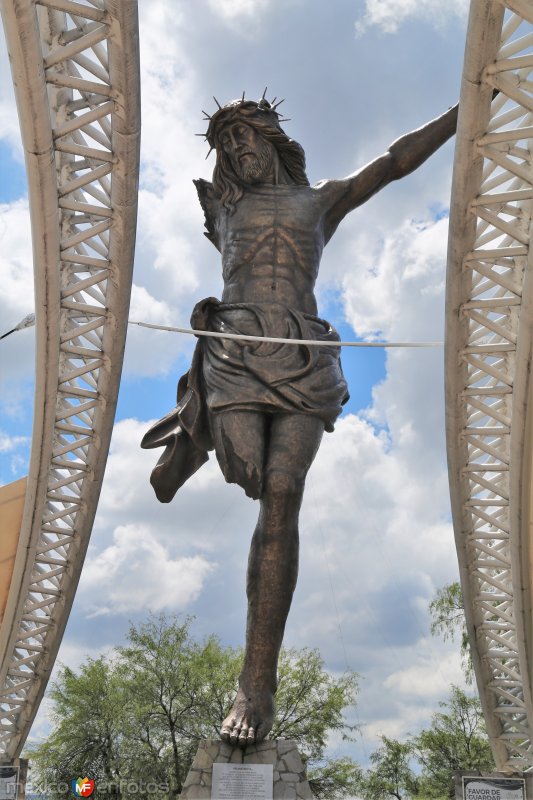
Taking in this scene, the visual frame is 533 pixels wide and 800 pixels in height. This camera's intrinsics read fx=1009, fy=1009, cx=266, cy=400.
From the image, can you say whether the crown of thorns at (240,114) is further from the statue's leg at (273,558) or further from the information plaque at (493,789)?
the information plaque at (493,789)

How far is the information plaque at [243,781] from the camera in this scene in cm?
558

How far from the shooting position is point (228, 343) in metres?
6.83

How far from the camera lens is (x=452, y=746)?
2205cm

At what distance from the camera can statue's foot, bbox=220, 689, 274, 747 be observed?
18.4 ft

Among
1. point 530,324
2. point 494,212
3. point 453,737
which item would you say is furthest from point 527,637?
point 453,737

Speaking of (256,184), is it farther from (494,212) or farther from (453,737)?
(453,737)

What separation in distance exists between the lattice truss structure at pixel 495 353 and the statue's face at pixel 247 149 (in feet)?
6.68

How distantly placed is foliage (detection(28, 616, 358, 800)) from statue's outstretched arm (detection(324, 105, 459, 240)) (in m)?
14.9

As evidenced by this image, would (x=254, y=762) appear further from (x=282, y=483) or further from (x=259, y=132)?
(x=259, y=132)

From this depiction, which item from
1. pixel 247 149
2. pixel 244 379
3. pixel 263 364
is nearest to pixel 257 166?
pixel 247 149

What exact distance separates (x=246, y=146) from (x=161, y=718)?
1710 centimetres

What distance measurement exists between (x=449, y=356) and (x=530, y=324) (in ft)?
6.48

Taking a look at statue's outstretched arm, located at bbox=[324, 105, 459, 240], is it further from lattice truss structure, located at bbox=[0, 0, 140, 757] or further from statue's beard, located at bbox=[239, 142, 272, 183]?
lattice truss structure, located at bbox=[0, 0, 140, 757]

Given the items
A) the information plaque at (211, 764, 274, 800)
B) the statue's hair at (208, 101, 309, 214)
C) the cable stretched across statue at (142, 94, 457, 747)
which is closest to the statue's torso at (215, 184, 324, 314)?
the cable stretched across statue at (142, 94, 457, 747)
